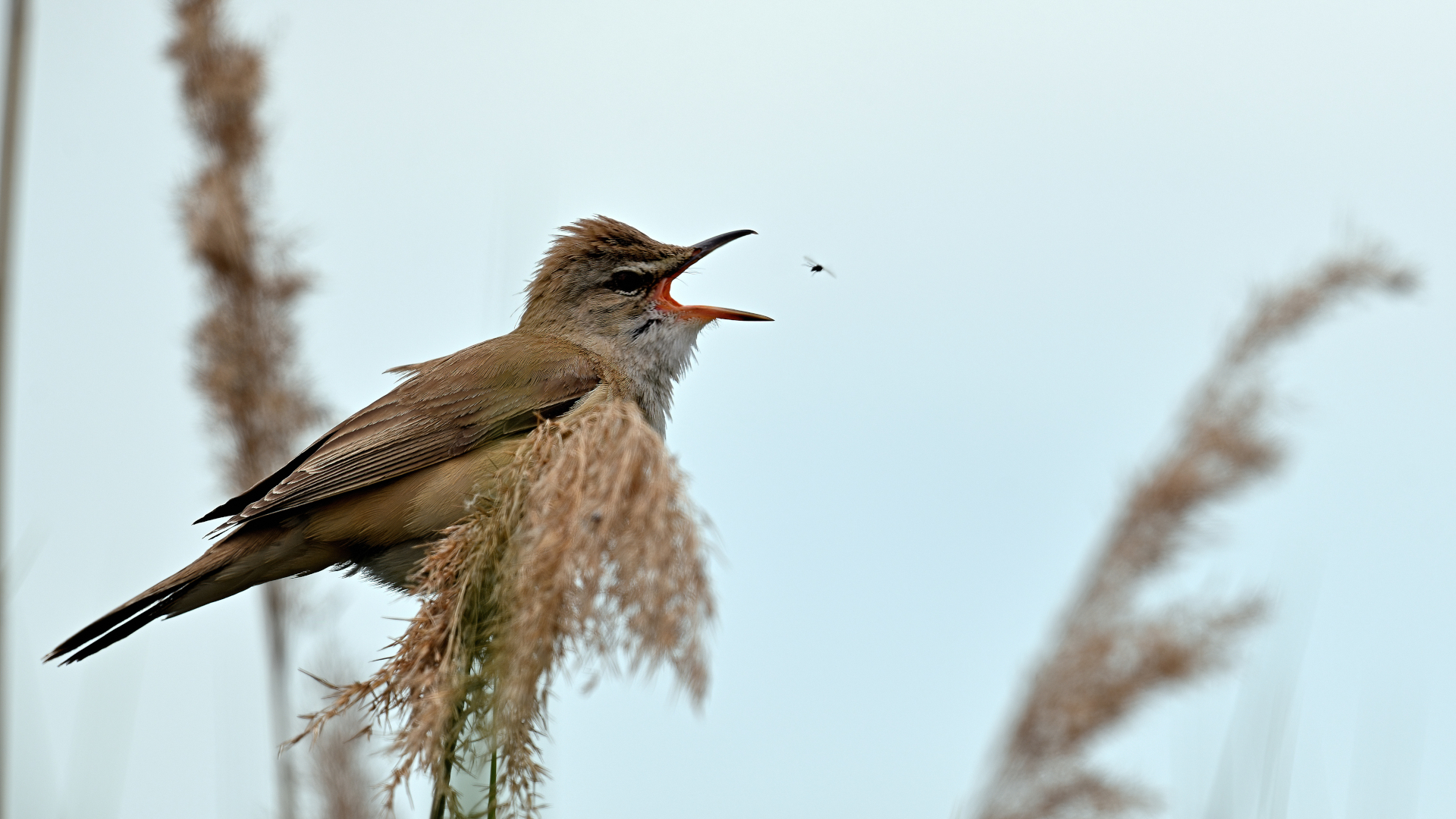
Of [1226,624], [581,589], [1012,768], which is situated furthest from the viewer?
[1226,624]

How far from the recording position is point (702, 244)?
158 inches

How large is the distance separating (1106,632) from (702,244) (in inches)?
70.8

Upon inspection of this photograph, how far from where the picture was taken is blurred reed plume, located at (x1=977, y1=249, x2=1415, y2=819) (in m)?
2.98

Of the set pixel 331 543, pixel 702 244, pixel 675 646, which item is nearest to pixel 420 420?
pixel 331 543

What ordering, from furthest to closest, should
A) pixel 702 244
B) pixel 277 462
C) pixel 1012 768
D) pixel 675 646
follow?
pixel 702 244
pixel 277 462
pixel 1012 768
pixel 675 646

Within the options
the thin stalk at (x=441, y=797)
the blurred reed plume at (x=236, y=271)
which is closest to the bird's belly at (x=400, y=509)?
the blurred reed plume at (x=236, y=271)

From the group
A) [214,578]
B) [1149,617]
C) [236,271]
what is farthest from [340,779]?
[1149,617]

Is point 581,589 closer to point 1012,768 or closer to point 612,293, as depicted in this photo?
point 1012,768

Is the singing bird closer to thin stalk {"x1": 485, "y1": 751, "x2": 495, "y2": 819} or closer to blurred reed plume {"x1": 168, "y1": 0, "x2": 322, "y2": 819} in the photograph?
blurred reed plume {"x1": 168, "y1": 0, "x2": 322, "y2": 819}

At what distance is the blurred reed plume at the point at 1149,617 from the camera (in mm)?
2980

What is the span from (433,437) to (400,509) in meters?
0.22

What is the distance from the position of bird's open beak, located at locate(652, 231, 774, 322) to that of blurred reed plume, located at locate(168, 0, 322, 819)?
1.14 metres

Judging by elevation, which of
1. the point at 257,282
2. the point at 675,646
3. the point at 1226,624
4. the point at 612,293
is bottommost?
the point at 675,646

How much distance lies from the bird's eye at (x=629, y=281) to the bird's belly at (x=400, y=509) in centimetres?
96
